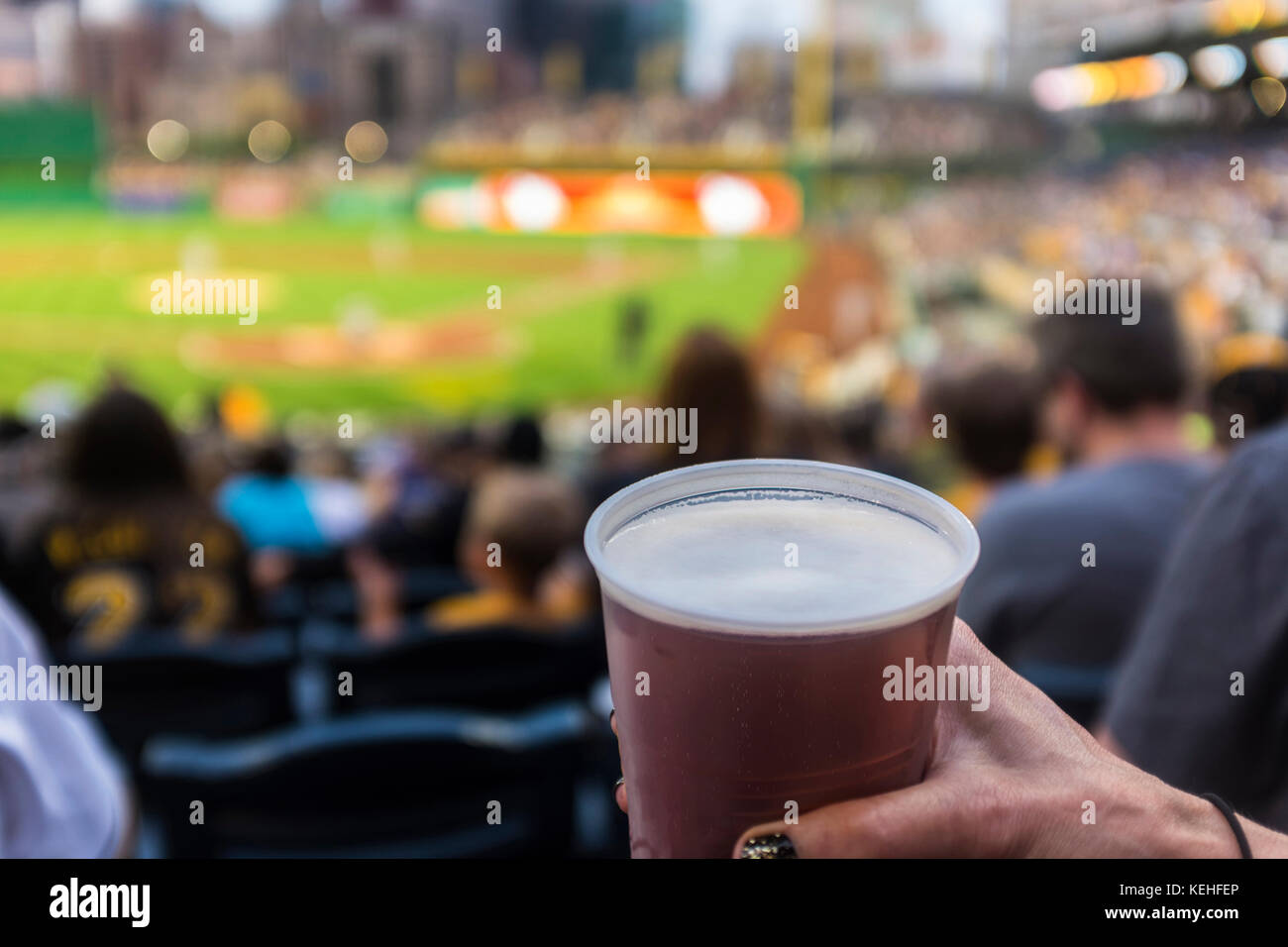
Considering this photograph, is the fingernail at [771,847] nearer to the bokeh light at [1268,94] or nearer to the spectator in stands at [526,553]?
the spectator in stands at [526,553]

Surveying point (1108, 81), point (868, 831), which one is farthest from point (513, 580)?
point (1108, 81)

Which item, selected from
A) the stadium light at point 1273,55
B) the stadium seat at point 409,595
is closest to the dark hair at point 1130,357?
the stadium seat at point 409,595

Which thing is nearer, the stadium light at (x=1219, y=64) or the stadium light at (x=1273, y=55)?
the stadium light at (x=1273, y=55)

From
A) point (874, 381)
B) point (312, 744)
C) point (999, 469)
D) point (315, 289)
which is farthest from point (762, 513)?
point (315, 289)

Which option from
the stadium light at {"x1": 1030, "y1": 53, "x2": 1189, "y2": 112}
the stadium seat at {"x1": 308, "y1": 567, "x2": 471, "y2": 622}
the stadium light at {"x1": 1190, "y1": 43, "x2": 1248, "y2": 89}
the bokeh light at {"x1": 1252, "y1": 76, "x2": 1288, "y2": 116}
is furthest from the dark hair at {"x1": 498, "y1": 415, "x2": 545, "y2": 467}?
the stadium light at {"x1": 1030, "y1": 53, "x2": 1189, "y2": 112}

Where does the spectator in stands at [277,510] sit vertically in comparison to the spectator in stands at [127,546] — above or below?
below

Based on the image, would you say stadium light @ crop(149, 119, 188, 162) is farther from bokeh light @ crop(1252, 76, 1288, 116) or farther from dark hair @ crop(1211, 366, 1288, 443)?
dark hair @ crop(1211, 366, 1288, 443)
